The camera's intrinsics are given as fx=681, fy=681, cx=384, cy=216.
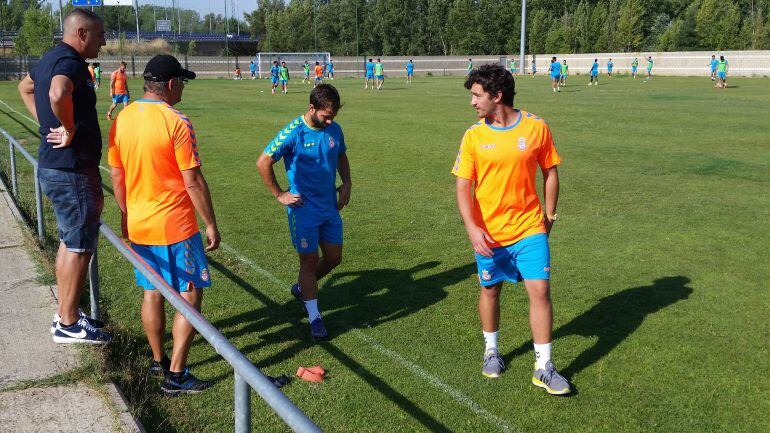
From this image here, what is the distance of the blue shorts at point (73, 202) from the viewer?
454cm

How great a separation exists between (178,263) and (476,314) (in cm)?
Answer: 262

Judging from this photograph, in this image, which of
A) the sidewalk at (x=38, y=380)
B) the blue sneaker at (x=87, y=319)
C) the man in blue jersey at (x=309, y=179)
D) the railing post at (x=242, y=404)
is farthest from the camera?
the man in blue jersey at (x=309, y=179)

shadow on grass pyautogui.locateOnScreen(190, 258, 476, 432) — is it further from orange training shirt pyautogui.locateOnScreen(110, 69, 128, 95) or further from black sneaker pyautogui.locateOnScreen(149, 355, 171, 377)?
orange training shirt pyautogui.locateOnScreen(110, 69, 128, 95)

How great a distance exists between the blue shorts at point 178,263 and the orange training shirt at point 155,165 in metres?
0.05

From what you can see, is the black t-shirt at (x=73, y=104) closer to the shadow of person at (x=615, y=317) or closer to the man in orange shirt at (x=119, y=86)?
the shadow of person at (x=615, y=317)

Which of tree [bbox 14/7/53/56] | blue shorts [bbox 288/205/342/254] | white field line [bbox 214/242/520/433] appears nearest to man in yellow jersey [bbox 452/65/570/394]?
white field line [bbox 214/242/520/433]

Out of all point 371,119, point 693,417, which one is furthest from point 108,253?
point 371,119

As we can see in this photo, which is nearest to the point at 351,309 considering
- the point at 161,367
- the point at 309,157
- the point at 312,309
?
the point at 312,309

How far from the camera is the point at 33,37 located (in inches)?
2430

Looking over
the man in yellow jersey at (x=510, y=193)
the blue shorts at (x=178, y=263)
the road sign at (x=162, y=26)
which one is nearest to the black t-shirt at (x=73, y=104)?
the blue shorts at (x=178, y=263)

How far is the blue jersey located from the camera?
5.13m

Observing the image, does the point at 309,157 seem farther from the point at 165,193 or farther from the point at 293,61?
→ the point at 293,61

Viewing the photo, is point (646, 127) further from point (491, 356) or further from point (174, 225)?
point (174, 225)

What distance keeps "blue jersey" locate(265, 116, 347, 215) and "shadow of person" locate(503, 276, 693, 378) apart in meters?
1.83
